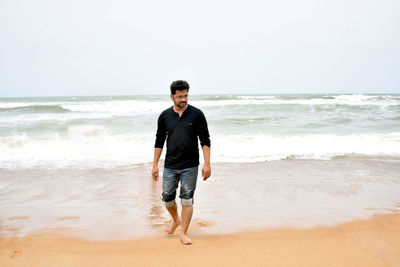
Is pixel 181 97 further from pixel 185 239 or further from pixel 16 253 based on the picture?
pixel 16 253

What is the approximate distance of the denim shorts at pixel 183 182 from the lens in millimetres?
3217

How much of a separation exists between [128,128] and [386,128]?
11.2 meters

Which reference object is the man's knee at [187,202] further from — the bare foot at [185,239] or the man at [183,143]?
the bare foot at [185,239]

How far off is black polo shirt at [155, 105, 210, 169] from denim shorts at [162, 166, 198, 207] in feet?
0.18

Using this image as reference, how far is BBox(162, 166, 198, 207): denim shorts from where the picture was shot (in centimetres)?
322

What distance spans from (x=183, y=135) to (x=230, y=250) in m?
1.19

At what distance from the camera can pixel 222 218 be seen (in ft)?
13.3

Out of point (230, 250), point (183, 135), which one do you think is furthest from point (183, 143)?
point (230, 250)

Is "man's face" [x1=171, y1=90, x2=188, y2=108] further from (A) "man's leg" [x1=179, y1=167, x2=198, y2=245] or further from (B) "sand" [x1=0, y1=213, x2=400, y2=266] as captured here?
(B) "sand" [x1=0, y1=213, x2=400, y2=266]

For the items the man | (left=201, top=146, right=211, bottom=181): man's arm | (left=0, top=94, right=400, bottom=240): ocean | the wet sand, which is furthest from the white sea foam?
(left=201, top=146, right=211, bottom=181): man's arm

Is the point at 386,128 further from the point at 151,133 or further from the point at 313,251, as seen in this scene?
the point at 313,251

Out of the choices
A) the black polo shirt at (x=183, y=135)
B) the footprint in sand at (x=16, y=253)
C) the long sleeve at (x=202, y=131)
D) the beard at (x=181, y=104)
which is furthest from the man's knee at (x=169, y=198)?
the footprint in sand at (x=16, y=253)

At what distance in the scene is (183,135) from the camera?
3.17 meters

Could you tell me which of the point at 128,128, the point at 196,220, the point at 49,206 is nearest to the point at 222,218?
the point at 196,220
